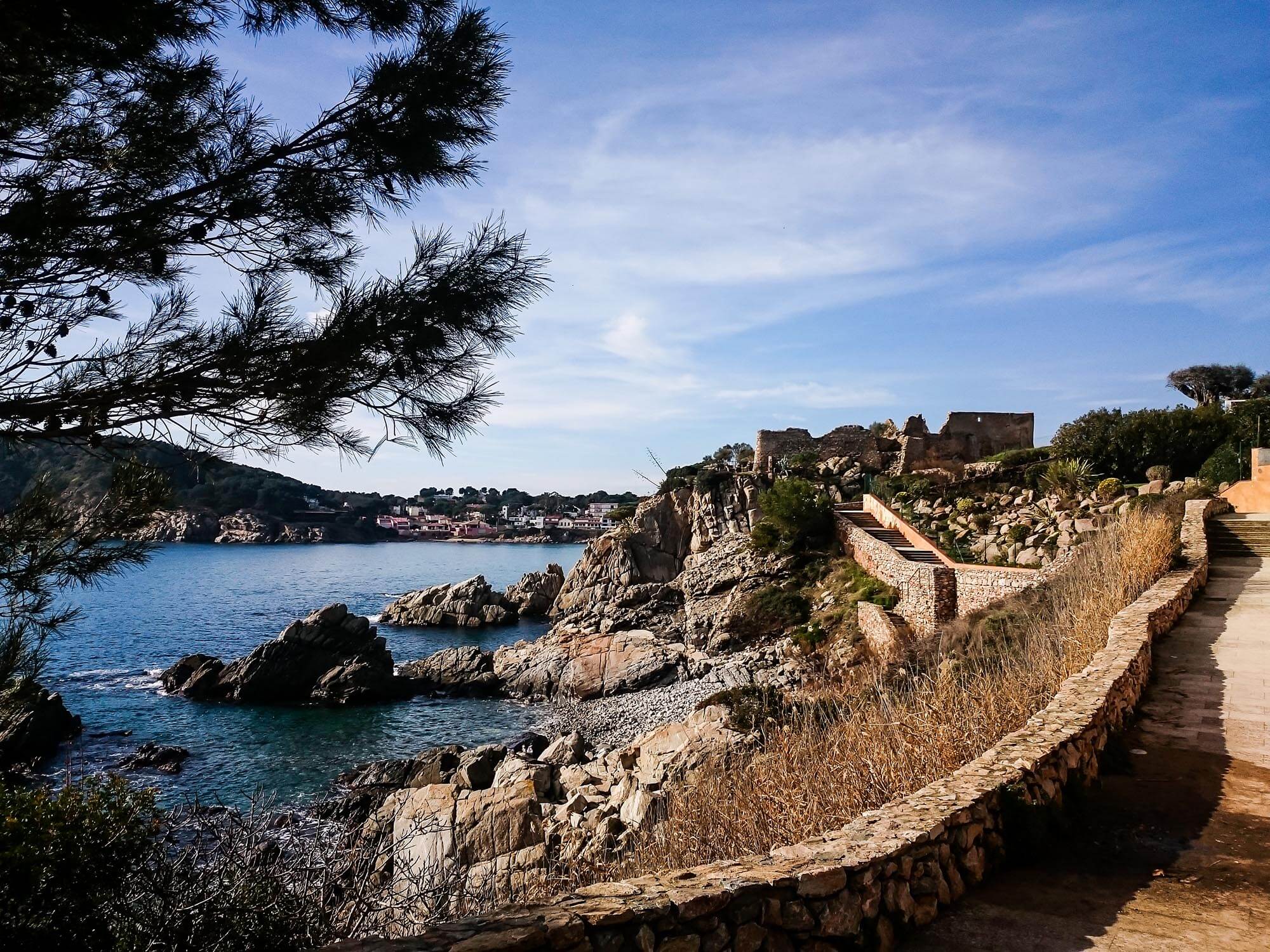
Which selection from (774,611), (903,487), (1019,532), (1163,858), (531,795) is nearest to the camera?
(1163,858)


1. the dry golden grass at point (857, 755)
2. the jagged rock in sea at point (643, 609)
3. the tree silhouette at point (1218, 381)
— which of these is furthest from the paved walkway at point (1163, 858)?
the tree silhouette at point (1218, 381)

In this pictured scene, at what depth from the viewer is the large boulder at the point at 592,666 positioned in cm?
2850

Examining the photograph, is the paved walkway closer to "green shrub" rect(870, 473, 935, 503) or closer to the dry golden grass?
the dry golden grass

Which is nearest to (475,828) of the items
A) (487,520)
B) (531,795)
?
(531,795)

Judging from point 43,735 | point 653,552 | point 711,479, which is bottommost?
point 43,735

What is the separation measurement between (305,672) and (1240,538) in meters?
30.2

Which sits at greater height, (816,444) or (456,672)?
(816,444)

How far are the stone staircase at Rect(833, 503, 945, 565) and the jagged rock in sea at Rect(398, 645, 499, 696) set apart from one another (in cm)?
1536

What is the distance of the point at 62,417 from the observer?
420cm

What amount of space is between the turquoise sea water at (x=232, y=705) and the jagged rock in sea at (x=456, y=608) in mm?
1156

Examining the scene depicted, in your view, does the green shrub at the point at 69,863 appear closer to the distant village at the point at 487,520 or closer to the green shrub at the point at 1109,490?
the green shrub at the point at 1109,490

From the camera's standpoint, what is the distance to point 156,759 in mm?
21500

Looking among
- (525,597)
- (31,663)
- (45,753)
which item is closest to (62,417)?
(31,663)

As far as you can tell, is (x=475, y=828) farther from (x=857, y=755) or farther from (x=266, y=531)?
(x=266, y=531)
